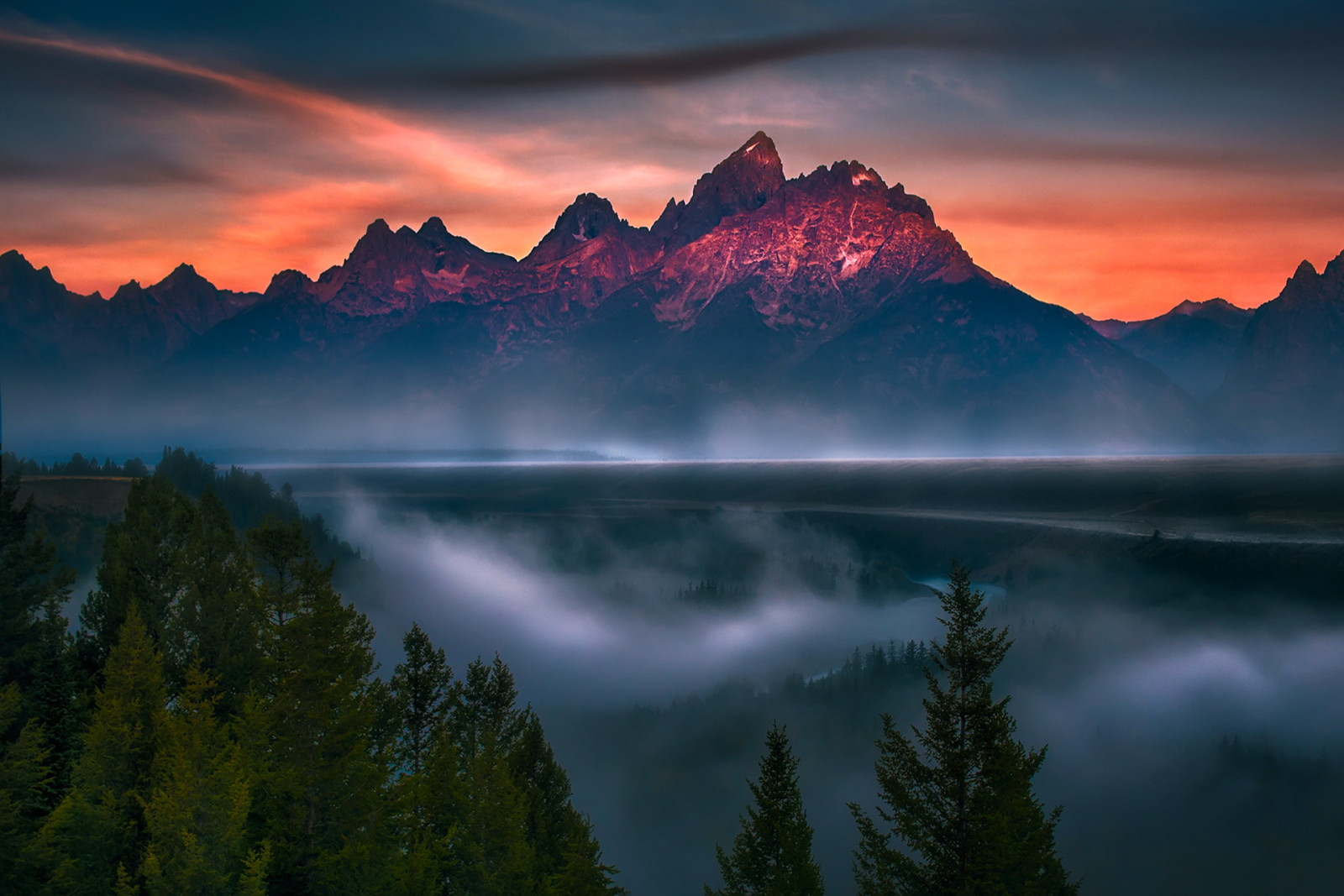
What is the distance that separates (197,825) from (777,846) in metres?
23.1

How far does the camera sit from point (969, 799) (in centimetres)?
3356

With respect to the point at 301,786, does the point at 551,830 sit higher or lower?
lower

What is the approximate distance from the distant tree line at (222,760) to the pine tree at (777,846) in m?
7.01

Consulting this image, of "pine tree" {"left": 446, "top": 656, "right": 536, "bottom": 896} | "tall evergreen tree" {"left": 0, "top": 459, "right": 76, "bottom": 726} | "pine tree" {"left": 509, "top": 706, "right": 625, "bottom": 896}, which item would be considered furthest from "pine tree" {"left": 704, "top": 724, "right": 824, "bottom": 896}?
"tall evergreen tree" {"left": 0, "top": 459, "right": 76, "bottom": 726}

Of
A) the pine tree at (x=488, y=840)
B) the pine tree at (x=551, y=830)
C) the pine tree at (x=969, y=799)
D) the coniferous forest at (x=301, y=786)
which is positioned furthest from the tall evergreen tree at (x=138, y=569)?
the pine tree at (x=969, y=799)

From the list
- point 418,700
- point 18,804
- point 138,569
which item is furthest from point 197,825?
point 418,700

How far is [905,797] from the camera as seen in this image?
34594mm

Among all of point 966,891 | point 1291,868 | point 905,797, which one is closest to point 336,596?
point 905,797

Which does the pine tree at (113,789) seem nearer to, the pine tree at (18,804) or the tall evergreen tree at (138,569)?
the pine tree at (18,804)

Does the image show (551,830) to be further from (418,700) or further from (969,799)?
(969,799)

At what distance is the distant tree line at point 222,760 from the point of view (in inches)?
1177

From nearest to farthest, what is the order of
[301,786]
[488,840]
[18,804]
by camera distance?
[18,804]
[301,786]
[488,840]

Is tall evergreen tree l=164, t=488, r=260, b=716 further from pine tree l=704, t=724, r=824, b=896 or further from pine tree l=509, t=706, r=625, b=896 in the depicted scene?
pine tree l=704, t=724, r=824, b=896

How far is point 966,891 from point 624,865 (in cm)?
12038
